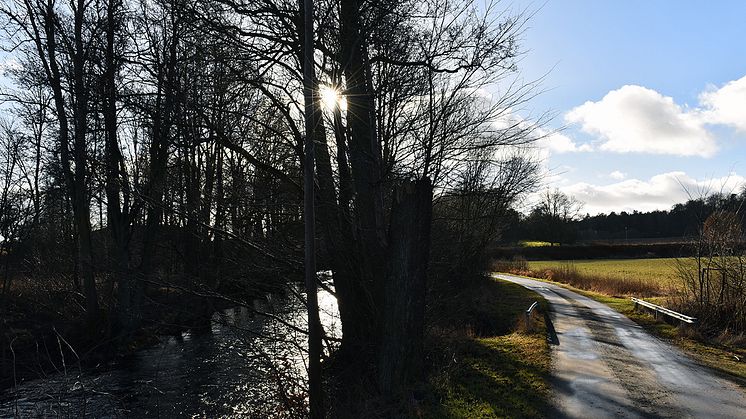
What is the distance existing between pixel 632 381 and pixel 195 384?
31.7ft

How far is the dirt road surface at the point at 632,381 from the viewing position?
7.68 metres

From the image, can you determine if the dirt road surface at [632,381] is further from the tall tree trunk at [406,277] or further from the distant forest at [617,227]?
the distant forest at [617,227]

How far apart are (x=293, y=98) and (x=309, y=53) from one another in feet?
10.5

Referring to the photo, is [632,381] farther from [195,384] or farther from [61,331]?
[61,331]

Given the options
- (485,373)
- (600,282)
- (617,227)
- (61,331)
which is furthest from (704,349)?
(617,227)

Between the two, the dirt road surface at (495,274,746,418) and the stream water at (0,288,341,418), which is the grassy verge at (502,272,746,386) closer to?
the dirt road surface at (495,274,746,418)

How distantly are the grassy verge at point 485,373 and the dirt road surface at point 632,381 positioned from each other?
0.41 m

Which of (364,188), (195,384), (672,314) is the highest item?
(364,188)

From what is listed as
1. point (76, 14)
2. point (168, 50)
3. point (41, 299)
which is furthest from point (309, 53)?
point (41, 299)

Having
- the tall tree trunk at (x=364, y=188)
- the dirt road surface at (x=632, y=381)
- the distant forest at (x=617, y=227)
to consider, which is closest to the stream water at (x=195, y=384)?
the tall tree trunk at (x=364, y=188)

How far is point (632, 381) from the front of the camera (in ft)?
30.8

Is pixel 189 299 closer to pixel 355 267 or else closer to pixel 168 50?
pixel 355 267

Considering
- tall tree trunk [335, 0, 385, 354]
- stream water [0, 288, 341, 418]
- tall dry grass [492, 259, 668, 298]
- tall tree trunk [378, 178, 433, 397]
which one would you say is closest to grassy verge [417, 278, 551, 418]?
tall tree trunk [378, 178, 433, 397]

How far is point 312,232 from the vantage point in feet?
20.1
